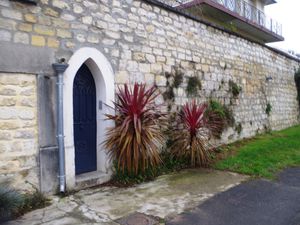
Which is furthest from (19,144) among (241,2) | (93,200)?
(241,2)

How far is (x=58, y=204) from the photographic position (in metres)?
4.71

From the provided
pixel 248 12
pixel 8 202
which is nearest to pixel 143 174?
pixel 8 202

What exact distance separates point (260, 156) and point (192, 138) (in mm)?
1938

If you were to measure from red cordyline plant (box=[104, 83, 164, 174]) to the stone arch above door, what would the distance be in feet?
0.64

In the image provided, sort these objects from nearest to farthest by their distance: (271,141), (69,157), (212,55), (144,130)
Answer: (69,157) < (144,130) < (212,55) < (271,141)

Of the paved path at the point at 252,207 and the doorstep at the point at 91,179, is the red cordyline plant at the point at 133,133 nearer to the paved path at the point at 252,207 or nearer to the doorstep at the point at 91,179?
the doorstep at the point at 91,179

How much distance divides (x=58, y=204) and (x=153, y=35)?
4.12m

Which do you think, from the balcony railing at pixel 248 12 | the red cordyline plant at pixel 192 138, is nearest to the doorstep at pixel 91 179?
the red cordyline plant at pixel 192 138

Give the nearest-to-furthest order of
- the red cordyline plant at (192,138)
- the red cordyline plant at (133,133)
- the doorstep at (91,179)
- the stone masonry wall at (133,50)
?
the stone masonry wall at (133,50) → the doorstep at (91,179) → the red cordyline plant at (133,133) → the red cordyline plant at (192,138)

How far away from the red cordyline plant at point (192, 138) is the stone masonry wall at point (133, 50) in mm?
624

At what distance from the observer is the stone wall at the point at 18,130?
4.49 metres

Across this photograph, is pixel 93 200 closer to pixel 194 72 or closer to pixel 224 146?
pixel 194 72

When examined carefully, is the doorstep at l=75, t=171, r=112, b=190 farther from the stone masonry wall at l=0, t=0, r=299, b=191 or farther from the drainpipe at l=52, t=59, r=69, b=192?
the stone masonry wall at l=0, t=0, r=299, b=191

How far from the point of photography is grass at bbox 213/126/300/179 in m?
6.73
